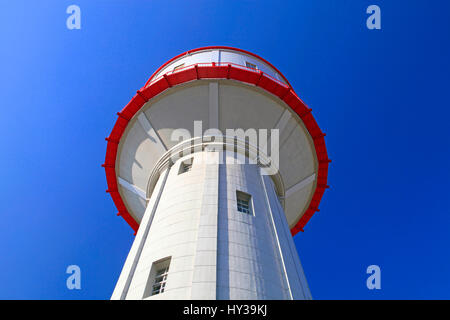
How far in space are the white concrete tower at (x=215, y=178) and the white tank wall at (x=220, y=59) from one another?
0.31 feet

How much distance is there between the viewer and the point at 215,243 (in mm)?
11484

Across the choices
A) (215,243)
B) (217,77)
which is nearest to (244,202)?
(215,243)

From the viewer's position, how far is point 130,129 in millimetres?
18953

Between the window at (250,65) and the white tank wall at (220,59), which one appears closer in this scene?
the white tank wall at (220,59)

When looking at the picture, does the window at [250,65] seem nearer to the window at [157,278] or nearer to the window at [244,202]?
the window at [244,202]

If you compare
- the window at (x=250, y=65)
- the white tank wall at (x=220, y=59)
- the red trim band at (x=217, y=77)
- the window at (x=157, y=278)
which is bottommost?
the window at (x=157, y=278)

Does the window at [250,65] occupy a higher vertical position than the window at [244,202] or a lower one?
higher

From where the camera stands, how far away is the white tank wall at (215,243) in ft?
34.0

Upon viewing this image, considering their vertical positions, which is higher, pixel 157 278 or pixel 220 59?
pixel 220 59

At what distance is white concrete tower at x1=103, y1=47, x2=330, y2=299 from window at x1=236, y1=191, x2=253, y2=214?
0.05 meters

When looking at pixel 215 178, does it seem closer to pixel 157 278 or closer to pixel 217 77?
pixel 157 278

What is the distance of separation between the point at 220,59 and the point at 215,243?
12.6 meters

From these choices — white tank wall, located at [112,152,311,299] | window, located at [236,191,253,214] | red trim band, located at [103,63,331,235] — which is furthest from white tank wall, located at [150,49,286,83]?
window, located at [236,191,253,214]

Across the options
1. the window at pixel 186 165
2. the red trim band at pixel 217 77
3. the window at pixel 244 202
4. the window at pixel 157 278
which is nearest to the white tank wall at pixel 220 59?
the red trim band at pixel 217 77
